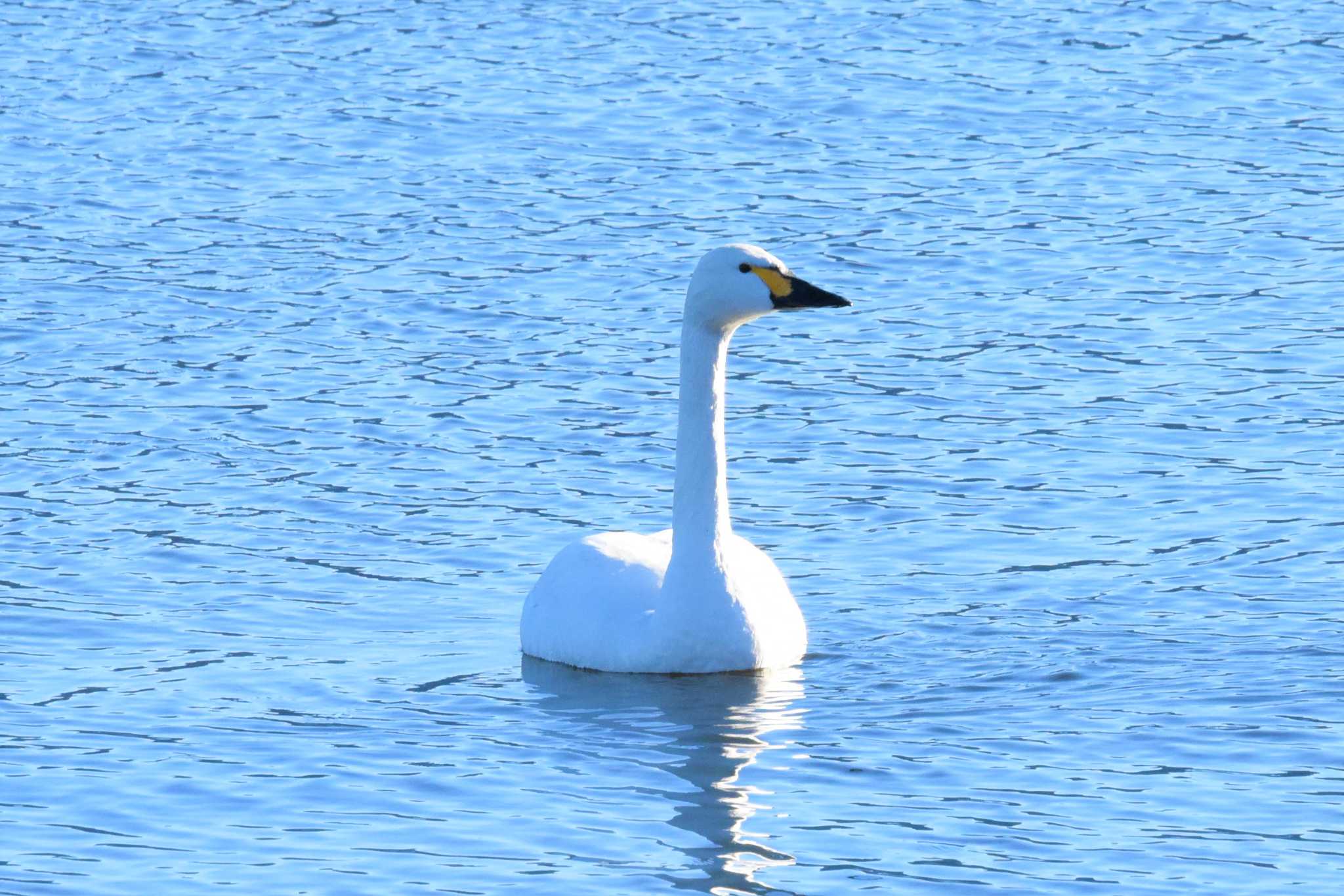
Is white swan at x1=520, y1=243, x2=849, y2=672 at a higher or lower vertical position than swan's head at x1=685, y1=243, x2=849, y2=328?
lower

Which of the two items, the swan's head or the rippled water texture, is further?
the swan's head

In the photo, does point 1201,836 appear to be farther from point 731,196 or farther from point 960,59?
point 960,59

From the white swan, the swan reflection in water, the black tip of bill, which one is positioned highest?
the black tip of bill

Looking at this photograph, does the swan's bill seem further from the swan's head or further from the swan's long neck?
the swan's long neck

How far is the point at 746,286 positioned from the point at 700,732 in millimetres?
2042

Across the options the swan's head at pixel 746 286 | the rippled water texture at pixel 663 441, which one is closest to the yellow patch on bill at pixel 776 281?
the swan's head at pixel 746 286

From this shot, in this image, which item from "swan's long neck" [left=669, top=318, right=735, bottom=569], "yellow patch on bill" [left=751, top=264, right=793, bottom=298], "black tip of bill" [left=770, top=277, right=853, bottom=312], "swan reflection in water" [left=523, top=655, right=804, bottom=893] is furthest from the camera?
"swan's long neck" [left=669, top=318, right=735, bottom=569]

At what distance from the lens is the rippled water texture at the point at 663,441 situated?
31.9ft

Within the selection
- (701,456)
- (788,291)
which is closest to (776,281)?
(788,291)

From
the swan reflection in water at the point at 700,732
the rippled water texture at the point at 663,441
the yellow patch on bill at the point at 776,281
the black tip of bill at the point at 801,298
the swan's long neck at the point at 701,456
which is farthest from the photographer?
the swan's long neck at the point at 701,456

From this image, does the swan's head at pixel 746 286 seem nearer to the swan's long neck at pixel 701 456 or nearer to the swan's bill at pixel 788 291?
the swan's bill at pixel 788 291

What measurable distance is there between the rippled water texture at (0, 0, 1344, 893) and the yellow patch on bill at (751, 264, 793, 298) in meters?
1.71

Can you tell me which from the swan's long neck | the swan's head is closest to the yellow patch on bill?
the swan's head

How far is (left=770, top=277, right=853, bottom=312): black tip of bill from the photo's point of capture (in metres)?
11.4
